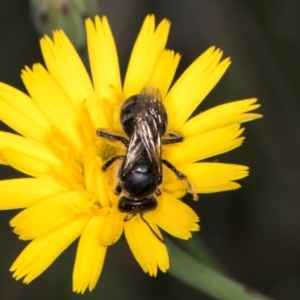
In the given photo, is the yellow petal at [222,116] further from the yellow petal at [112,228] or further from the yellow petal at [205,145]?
the yellow petal at [112,228]

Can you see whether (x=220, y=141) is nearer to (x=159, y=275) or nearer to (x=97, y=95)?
(x=97, y=95)

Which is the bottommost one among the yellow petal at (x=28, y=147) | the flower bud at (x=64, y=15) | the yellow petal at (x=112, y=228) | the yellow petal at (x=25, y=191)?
the yellow petal at (x=112, y=228)

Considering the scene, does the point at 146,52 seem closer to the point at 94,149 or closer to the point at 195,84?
the point at 195,84

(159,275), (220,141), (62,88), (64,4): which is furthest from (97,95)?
(159,275)

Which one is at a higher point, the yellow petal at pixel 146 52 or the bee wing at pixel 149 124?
the yellow petal at pixel 146 52

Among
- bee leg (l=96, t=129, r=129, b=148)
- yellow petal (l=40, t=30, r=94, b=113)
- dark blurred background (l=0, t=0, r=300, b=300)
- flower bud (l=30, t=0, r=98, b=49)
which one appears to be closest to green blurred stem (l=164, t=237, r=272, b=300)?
bee leg (l=96, t=129, r=129, b=148)

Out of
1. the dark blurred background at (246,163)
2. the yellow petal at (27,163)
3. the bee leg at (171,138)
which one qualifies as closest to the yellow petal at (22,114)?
the yellow petal at (27,163)

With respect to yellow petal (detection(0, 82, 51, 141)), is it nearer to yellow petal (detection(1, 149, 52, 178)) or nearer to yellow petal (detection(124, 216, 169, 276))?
yellow petal (detection(1, 149, 52, 178))

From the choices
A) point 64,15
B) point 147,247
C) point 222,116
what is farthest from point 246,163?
point 147,247
